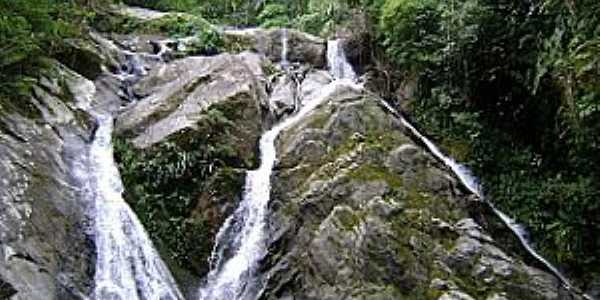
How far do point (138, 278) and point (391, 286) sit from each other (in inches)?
142

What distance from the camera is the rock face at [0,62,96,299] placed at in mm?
7855

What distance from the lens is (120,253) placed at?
934 centimetres

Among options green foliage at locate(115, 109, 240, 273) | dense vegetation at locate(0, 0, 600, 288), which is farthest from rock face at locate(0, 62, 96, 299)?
green foliage at locate(115, 109, 240, 273)

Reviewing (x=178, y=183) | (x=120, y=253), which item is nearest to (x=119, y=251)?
(x=120, y=253)

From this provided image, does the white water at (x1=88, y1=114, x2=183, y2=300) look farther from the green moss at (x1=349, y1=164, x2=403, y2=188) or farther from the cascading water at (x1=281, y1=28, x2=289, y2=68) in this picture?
the cascading water at (x1=281, y1=28, x2=289, y2=68)

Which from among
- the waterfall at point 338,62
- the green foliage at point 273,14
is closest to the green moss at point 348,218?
the waterfall at point 338,62

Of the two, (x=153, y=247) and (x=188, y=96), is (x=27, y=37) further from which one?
(x=153, y=247)

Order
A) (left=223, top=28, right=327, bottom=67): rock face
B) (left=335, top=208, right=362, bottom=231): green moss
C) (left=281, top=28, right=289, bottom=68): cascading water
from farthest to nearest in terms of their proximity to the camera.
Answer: (left=281, top=28, right=289, bottom=68): cascading water → (left=223, top=28, right=327, bottom=67): rock face → (left=335, top=208, right=362, bottom=231): green moss

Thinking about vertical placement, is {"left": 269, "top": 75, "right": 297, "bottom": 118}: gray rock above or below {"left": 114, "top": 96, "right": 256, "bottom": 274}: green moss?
above

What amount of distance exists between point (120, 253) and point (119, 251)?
0.12 ft

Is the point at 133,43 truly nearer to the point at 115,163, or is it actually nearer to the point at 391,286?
the point at 115,163

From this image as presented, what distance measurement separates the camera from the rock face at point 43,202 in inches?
309

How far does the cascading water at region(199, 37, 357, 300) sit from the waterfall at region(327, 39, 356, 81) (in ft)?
20.8

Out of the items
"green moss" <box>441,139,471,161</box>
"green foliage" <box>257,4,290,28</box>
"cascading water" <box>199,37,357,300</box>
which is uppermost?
"green foliage" <box>257,4,290,28</box>
